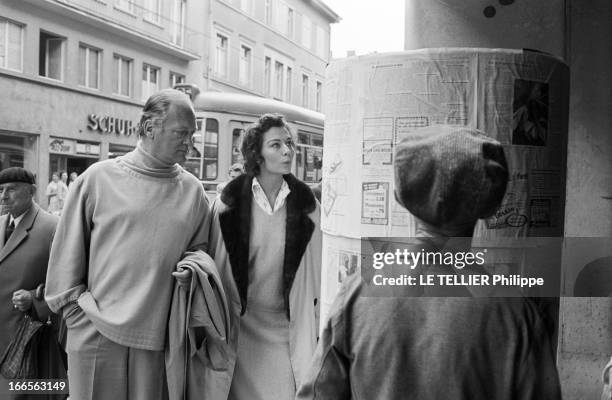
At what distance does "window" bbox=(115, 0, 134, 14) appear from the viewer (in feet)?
69.4

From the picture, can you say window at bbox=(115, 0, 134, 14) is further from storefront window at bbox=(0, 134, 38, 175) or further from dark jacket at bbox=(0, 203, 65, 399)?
→ dark jacket at bbox=(0, 203, 65, 399)

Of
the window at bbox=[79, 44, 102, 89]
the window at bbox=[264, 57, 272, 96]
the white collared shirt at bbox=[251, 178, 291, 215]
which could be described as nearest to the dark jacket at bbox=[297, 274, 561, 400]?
the white collared shirt at bbox=[251, 178, 291, 215]

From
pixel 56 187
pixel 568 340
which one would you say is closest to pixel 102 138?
pixel 56 187

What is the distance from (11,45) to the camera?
57.8 ft

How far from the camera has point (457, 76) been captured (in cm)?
232

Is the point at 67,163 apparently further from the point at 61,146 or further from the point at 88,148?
the point at 88,148

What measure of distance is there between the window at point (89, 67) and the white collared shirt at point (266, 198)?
59.8 ft

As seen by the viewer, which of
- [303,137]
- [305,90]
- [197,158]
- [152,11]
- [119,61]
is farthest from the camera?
[305,90]

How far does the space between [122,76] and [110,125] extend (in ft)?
5.92

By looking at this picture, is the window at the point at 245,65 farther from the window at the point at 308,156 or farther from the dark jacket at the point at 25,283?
the dark jacket at the point at 25,283

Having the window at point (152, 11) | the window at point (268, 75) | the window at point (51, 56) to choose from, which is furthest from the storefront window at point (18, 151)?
the window at point (268, 75)

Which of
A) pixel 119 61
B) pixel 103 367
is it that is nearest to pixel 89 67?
pixel 119 61

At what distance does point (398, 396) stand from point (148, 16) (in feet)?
74.4

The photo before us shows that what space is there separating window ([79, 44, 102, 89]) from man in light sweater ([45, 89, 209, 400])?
60.4 ft
